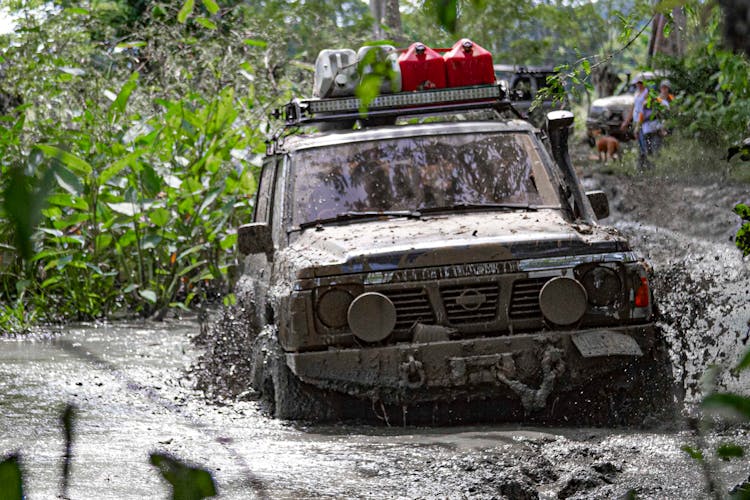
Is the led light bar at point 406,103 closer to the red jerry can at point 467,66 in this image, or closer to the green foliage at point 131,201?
the red jerry can at point 467,66

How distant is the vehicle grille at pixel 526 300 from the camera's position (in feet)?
19.5

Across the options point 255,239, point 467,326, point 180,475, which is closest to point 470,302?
point 467,326

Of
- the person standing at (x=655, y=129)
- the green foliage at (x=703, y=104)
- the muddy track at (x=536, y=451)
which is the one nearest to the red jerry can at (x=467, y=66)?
the muddy track at (x=536, y=451)

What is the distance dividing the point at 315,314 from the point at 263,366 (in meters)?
1.08

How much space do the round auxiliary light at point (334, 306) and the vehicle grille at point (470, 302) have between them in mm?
476

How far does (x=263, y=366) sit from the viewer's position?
6852 millimetres

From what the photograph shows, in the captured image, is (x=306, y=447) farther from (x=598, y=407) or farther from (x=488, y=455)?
(x=598, y=407)

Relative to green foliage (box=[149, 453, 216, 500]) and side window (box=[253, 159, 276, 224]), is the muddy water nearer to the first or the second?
side window (box=[253, 159, 276, 224])

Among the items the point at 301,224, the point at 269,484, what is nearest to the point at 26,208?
the point at 269,484

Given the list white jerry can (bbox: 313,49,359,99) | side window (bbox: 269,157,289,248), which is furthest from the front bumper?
white jerry can (bbox: 313,49,359,99)

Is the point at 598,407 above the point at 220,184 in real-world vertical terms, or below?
below

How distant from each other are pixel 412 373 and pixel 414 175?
1453 millimetres

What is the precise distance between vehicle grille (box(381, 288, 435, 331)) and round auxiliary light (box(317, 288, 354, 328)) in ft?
0.63

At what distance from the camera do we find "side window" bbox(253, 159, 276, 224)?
7480 millimetres
